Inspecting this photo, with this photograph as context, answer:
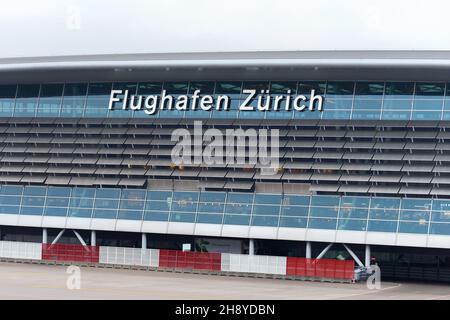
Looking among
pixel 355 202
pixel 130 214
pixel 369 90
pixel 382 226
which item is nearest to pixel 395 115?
pixel 369 90

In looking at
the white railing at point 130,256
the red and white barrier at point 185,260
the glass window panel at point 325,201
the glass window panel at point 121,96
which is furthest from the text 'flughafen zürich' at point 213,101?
the red and white barrier at point 185,260

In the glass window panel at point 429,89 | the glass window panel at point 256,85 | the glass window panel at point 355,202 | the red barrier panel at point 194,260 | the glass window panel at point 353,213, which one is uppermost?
the glass window panel at point 429,89

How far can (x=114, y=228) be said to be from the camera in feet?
279

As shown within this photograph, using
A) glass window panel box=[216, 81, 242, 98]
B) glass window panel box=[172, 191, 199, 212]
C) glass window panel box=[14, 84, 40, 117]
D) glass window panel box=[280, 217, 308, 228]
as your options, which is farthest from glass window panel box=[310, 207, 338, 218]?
glass window panel box=[14, 84, 40, 117]

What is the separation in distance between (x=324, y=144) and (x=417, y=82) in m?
8.48

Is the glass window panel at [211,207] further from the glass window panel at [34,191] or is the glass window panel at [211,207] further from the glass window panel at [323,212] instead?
the glass window panel at [34,191]

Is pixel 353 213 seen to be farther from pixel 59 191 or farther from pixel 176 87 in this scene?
pixel 59 191

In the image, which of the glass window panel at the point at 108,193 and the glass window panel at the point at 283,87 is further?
the glass window panel at the point at 108,193

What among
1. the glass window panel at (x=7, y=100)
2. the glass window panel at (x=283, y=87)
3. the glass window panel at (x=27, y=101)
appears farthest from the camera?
the glass window panel at (x=7, y=100)

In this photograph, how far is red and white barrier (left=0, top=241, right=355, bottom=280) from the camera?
7250 centimetres

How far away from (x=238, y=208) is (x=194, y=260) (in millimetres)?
7026

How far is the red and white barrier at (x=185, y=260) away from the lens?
238 ft

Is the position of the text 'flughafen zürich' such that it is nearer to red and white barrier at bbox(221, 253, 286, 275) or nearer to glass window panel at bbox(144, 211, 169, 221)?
glass window panel at bbox(144, 211, 169, 221)
